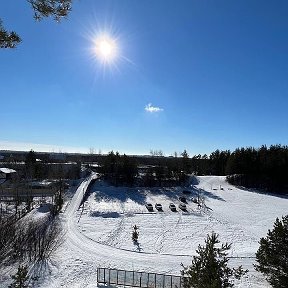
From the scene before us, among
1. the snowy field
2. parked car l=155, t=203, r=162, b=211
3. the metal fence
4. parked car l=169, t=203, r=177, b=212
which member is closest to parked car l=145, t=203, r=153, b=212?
the snowy field

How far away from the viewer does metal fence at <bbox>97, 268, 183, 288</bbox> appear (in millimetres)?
31359

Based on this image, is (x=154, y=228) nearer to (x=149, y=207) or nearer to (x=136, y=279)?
(x=149, y=207)

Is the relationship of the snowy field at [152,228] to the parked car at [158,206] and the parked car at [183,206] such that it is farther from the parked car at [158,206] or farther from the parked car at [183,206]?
the parked car at [183,206]

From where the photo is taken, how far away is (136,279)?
3197cm

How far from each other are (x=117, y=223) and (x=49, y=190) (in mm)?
28323

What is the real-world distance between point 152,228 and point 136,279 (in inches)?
892

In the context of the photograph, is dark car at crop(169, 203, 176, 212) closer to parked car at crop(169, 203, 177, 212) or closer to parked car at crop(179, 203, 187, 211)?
parked car at crop(169, 203, 177, 212)

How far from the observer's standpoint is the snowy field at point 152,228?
119 ft

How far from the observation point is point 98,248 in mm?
42969

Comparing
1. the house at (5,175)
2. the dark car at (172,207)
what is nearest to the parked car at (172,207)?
the dark car at (172,207)

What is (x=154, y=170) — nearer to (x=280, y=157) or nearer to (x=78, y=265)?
(x=280, y=157)

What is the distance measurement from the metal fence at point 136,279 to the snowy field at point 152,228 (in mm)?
1237

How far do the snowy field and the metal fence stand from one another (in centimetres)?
124

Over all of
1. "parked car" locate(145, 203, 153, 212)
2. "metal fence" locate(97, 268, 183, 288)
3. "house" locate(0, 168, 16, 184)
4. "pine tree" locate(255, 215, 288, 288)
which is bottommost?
"metal fence" locate(97, 268, 183, 288)
